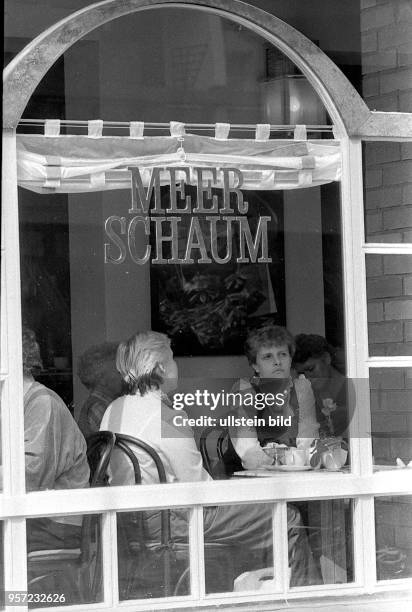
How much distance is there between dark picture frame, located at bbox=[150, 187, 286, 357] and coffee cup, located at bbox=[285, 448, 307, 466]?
0.45m

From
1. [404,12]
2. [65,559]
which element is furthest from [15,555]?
[404,12]

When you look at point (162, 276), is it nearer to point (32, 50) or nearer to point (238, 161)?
point (238, 161)

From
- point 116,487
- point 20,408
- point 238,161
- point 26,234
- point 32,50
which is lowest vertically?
point 116,487

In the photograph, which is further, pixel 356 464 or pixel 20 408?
pixel 356 464

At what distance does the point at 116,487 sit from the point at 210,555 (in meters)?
0.46

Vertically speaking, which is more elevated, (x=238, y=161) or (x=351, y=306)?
(x=238, y=161)

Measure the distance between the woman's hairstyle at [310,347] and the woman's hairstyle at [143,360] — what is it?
0.53m

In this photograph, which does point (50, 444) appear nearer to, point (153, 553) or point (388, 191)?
point (153, 553)

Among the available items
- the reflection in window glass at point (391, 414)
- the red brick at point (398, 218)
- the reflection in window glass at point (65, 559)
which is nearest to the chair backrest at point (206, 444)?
the reflection in window glass at point (65, 559)

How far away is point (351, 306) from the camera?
4.32 metres

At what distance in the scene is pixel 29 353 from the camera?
13.0 feet

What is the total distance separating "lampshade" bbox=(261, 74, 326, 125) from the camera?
424 centimetres

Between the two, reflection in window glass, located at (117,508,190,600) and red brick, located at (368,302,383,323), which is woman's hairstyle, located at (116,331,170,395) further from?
red brick, located at (368,302,383,323)

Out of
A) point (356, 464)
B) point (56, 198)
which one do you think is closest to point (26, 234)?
point (56, 198)
